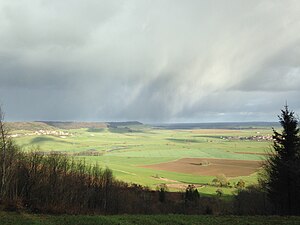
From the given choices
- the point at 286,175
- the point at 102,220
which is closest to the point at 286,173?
the point at 286,175

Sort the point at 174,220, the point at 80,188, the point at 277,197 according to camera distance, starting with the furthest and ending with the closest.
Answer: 1. the point at 80,188
2. the point at 277,197
3. the point at 174,220

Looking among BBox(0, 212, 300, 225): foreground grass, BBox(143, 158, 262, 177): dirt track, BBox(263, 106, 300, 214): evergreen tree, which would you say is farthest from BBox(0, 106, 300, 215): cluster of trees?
BBox(143, 158, 262, 177): dirt track

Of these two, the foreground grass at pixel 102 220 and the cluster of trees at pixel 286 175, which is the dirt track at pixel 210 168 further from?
the foreground grass at pixel 102 220

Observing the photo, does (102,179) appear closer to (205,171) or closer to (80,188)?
(80,188)

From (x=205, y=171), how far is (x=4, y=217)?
386ft

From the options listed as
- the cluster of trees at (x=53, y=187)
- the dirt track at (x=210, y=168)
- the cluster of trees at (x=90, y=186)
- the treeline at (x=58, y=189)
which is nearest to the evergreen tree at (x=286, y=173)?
the cluster of trees at (x=90, y=186)

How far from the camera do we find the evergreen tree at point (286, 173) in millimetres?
36250

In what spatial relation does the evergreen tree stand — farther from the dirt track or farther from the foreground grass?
the dirt track

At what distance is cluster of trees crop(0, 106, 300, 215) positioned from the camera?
36125 millimetres

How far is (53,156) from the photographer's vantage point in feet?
198

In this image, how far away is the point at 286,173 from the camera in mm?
36844

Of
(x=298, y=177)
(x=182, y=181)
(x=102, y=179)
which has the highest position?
(x=298, y=177)

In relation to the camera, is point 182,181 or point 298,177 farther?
point 182,181

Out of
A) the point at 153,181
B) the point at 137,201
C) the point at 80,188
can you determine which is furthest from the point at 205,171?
the point at 80,188
